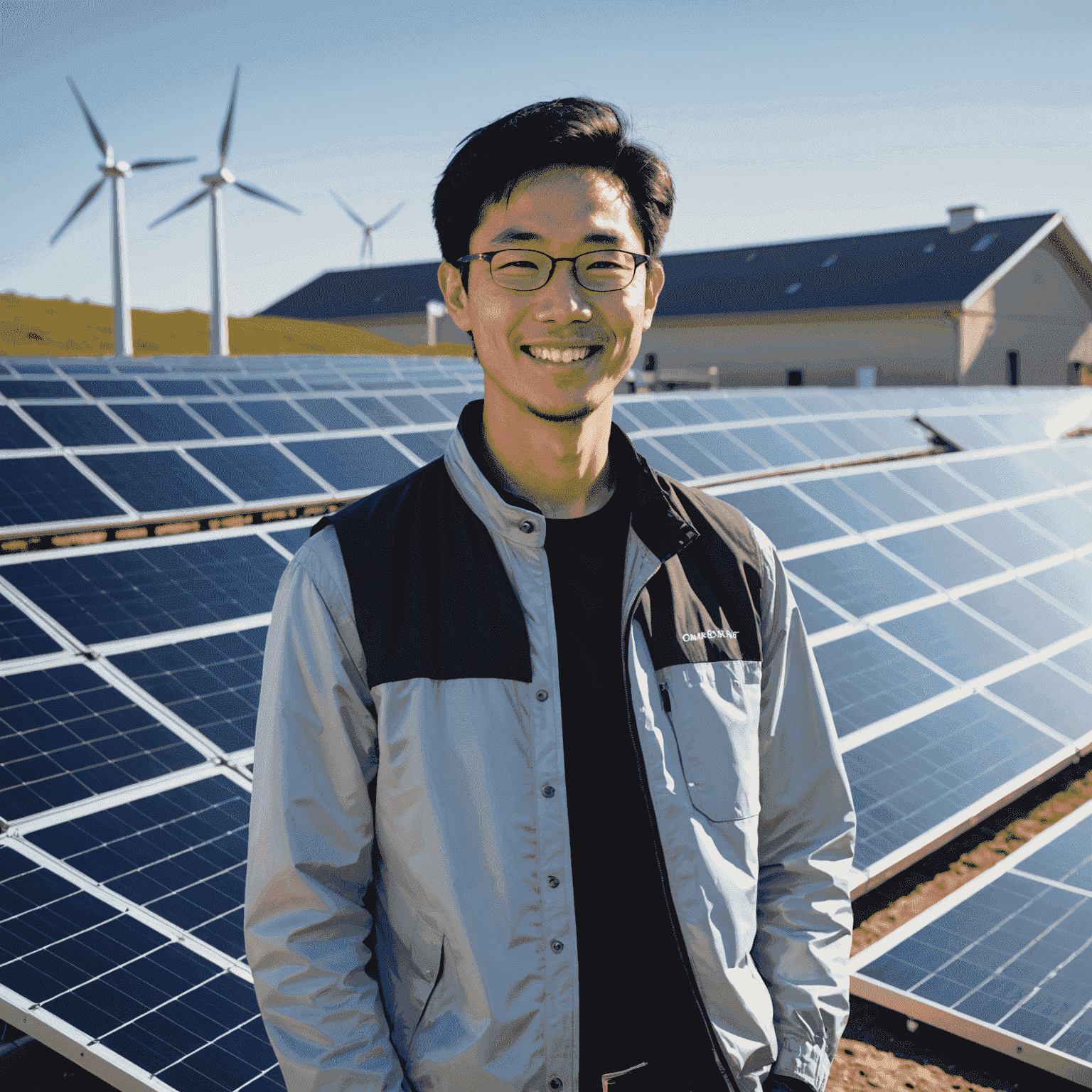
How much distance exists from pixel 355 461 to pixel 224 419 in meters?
1.91

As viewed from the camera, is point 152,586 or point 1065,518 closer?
point 152,586

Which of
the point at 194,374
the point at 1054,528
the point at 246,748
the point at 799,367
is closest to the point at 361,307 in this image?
the point at 799,367

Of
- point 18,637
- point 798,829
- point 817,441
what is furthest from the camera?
point 817,441

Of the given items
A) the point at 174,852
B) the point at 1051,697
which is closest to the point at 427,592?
the point at 174,852

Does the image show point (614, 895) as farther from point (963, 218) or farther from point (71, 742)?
point (963, 218)

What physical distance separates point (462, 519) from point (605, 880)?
3.77ft

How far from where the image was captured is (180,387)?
658 inches

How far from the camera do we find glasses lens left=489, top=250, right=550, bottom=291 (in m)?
3.05

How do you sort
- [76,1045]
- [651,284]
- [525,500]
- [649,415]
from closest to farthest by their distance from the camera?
[525,500] → [651,284] → [76,1045] → [649,415]

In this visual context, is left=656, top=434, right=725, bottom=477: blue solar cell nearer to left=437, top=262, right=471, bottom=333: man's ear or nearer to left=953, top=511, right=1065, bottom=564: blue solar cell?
left=953, top=511, right=1065, bottom=564: blue solar cell

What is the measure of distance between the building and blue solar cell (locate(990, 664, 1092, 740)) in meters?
43.8

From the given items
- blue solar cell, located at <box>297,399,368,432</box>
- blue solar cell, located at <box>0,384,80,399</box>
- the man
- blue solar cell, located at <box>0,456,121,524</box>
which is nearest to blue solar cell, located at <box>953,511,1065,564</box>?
blue solar cell, located at <box>297,399,368,432</box>

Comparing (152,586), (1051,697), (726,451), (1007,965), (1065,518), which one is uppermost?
(726,451)

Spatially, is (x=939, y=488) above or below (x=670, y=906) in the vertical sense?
above
